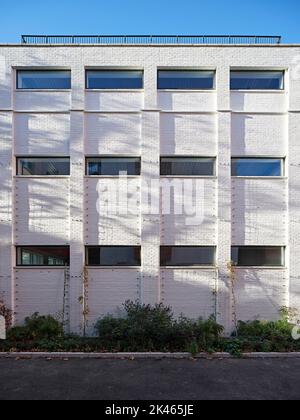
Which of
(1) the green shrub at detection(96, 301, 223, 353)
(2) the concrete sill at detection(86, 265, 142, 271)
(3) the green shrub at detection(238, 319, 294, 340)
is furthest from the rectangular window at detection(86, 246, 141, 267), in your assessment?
(3) the green shrub at detection(238, 319, 294, 340)

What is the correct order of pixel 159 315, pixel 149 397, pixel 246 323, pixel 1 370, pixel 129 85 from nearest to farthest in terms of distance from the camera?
pixel 149 397 → pixel 1 370 → pixel 159 315 → pixel 246 323 → pixel 129 85

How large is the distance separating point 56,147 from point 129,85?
377 centimetres

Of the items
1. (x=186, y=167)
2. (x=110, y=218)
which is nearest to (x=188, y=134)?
(x=186, y=167)

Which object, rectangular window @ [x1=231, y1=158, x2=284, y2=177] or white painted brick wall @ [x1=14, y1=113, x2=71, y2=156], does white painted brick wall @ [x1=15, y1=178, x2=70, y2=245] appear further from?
rectangular window @ [x1=231, y1=158, x2=284, y2=177]

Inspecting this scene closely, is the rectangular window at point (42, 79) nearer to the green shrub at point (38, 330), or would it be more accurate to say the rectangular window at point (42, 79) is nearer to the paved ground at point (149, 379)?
the green shrub at point (38, 330)

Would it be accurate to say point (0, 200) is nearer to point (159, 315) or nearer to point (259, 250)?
point (159, 315)

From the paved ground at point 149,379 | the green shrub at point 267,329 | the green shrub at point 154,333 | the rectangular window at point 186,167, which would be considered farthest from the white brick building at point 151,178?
the paved ground at point 149,379

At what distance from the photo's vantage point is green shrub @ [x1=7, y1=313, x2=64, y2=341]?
32.3 feet

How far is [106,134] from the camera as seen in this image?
11227 mm

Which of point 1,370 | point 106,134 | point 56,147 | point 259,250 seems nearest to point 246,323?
point 259,250

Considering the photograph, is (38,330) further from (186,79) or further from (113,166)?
(186,79)

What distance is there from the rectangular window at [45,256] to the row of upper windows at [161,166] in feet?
9.43

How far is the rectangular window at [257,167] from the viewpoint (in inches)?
447

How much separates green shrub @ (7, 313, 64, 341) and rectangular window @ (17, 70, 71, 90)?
348 inches
